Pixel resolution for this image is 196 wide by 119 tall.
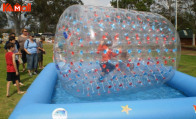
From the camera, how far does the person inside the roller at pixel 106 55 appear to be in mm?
3462

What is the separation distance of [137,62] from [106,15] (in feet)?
3.63

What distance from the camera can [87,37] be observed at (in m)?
3.43

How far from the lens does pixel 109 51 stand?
3.50 meters

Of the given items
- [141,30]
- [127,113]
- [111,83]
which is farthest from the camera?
[141,30]

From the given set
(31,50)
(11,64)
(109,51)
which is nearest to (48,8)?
(31,50)

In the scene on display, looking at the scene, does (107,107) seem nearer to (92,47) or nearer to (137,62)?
(92,47)

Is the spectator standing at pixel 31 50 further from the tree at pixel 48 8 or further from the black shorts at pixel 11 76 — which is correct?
the tree at pixel 48 8

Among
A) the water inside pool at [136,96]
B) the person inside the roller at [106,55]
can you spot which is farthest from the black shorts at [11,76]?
the person inside the roller at [106,55]

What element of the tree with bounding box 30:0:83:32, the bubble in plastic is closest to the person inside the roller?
the bubble in plastic

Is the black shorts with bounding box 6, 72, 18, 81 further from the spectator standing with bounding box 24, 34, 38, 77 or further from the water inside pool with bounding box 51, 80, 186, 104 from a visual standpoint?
the spectator standing with bounding box 24, 34, 38, 77

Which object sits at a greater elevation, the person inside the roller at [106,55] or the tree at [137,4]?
the tree at [137,4]

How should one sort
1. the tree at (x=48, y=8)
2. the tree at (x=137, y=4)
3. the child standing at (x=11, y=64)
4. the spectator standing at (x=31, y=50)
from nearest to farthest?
the child standing at (x=11, y=64) → the spectator standing at (x=31, y=50) → the tree at (x=137, y=4) → the tree at (x=48, y=8)

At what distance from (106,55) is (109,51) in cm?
9

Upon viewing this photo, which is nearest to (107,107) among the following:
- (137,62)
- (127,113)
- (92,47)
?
(127,113)
